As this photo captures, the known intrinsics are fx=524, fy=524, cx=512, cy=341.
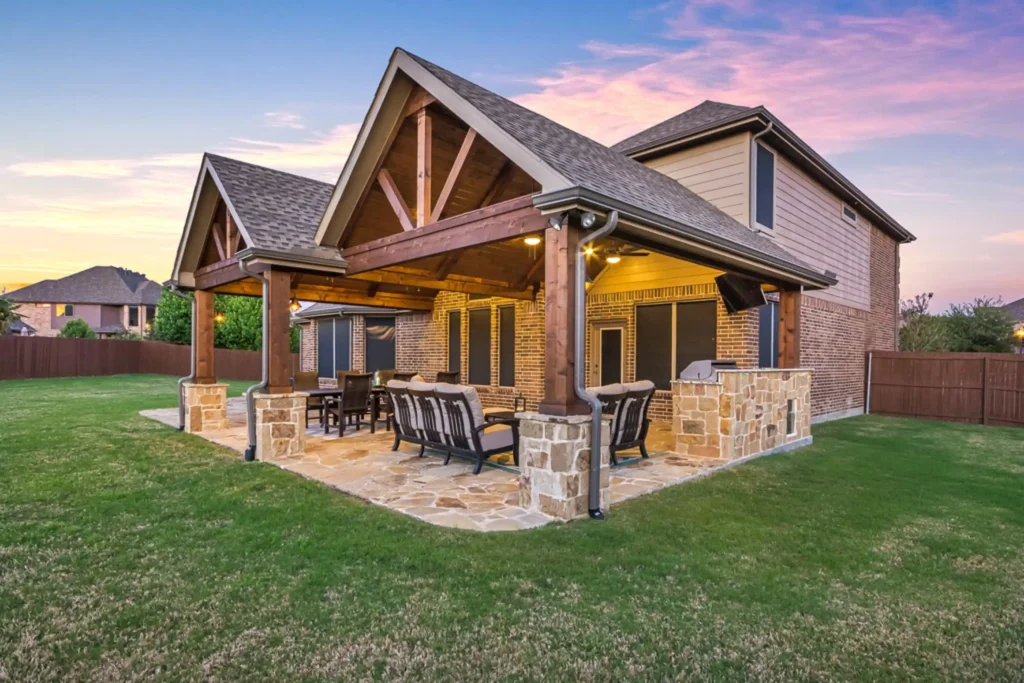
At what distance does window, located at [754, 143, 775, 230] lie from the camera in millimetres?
9633

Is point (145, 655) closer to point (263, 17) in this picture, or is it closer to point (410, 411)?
point (410, 411)

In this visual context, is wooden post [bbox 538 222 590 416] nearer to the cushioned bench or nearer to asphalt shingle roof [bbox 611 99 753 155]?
the cushioned bench

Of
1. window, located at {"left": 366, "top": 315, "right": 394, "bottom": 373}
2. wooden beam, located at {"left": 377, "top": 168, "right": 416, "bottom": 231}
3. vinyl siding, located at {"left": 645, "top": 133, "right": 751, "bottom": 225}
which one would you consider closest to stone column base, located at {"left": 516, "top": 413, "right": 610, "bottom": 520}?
wooden beam, located at {"left": 377, "top": 168, "right": 416, "bottom": 231}

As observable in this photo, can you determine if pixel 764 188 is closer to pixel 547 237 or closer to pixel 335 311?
pixel 547 237

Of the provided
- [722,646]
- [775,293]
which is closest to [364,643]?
[722,646]

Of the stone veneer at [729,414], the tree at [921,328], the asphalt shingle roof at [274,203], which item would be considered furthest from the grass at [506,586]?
the tree at [921,328]

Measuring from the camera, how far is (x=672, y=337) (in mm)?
9781

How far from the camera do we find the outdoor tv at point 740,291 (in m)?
8.42

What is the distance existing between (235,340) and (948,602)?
104 feet

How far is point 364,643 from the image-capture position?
262cm

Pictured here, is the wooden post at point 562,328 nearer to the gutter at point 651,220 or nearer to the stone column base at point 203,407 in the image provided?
the gutter at point 651,220

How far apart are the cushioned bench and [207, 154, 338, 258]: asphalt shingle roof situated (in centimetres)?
244

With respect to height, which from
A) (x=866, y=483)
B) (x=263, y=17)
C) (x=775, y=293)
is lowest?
(x=866, y=483)

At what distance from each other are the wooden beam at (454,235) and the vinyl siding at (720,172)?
5987 mm
